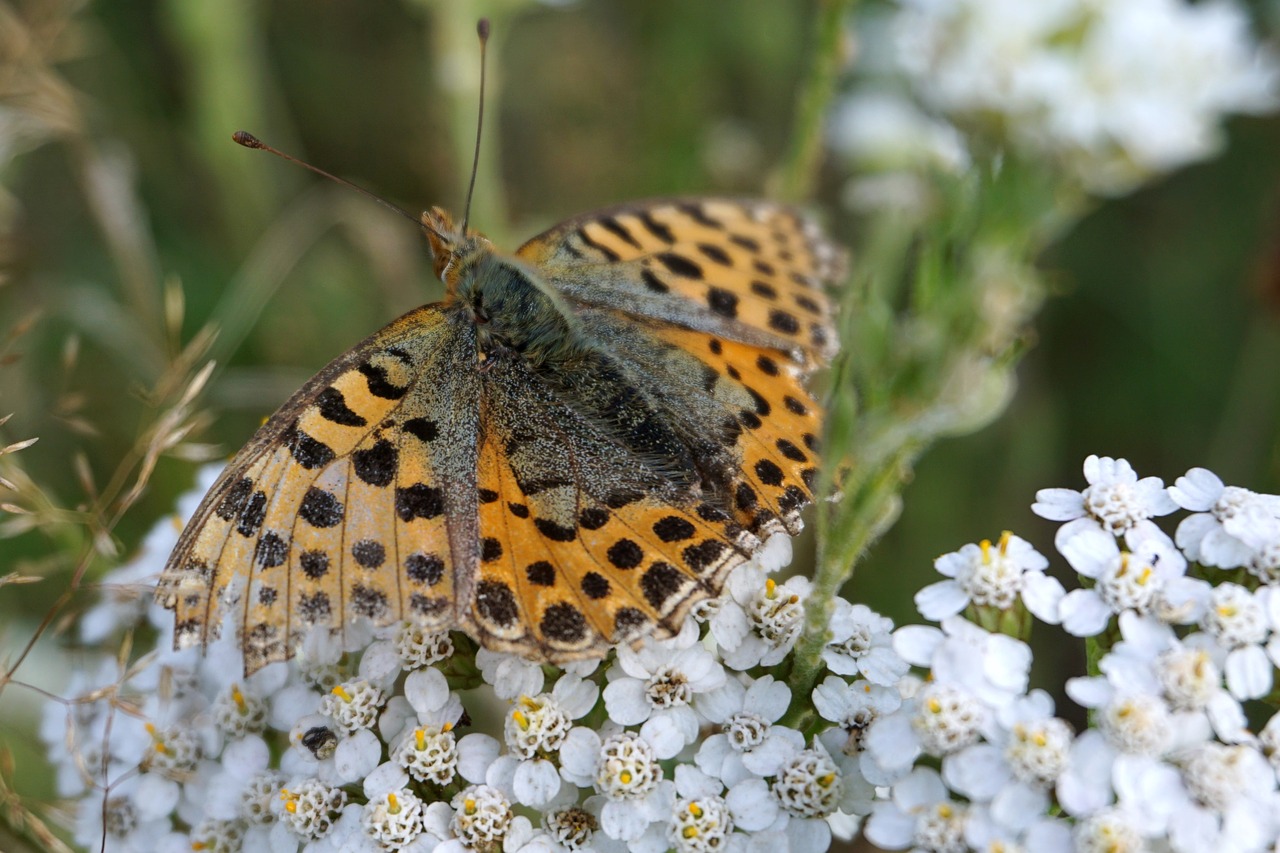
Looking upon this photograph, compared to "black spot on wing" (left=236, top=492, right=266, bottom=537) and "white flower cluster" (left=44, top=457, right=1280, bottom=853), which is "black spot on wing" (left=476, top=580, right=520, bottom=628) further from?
"black spot on wing" (left=236, top=492, right=266, bottom=537)

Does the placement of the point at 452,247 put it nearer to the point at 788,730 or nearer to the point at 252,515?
the point at 252,515

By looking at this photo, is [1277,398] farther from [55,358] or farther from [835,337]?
[55,358]

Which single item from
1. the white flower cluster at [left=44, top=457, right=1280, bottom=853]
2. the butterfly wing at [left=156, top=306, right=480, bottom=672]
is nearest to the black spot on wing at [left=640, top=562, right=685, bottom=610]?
the white flower cluster at [left=44, top=457, right=1280, bottom=853]

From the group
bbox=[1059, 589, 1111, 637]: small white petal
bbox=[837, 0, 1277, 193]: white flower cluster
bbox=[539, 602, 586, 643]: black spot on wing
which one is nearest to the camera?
bbox=[1059, 589, 1111, 637]: small white petal

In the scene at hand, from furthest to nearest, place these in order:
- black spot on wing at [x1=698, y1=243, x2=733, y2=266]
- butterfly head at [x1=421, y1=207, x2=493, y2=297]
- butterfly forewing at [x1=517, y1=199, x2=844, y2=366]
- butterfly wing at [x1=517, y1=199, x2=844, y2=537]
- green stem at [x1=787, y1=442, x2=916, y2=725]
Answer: black spot on wing at [x1=698, y1=243, x2=733, y2=266] < butterfly forewing at [x1=517, y1=199, x2=844, y2=366] < butterfly head at [x1=421, y1=207, x2=493, y2=297] < butterfly wing at [x1=517, y1=199, x2=844, y2=537] < green stem at [x1=787, y1=442, x2=916, y2=725]

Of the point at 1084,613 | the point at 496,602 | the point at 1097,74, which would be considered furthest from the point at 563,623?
the point at 1097,74

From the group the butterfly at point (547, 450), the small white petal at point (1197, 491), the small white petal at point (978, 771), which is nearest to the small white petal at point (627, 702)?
the butterfly at point (547, 450)
